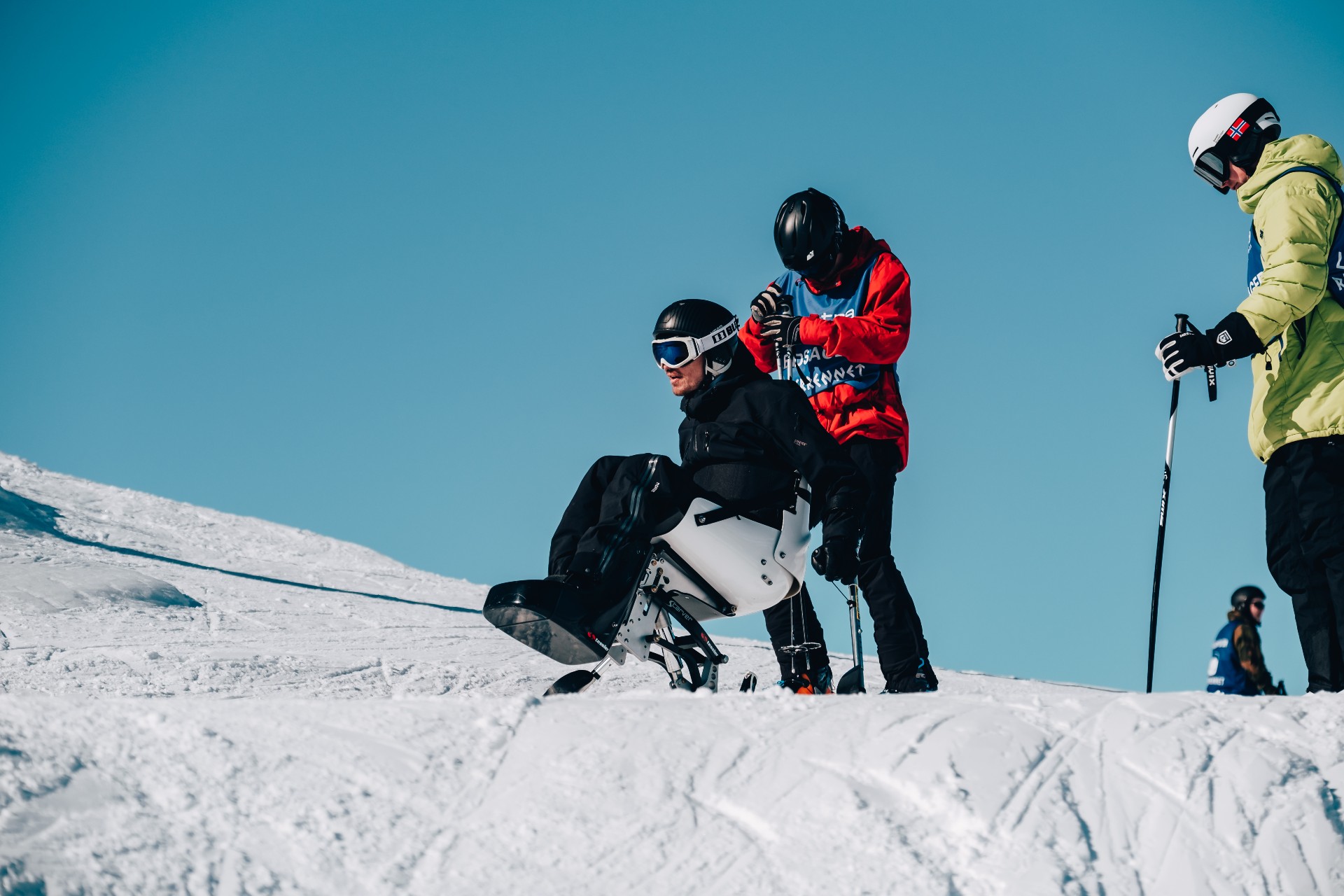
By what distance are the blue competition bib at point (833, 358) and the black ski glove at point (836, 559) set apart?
759 millimetres

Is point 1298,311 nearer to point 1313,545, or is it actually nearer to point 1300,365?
point 1300,365

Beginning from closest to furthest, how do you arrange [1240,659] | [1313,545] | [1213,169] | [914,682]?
[1313,545], [1213,169], [914,682], [1240,659]

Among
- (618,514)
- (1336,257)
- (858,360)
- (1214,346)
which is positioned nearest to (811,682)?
(618,514)

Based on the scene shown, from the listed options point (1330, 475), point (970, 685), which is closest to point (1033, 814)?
point (1330, 475)

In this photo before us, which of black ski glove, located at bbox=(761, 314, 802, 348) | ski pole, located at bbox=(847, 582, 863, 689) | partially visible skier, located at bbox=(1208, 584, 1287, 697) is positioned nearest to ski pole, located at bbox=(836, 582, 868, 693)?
ski pole, located at bbox=(847, 582, 863, 689)

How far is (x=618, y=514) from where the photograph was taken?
152 inches

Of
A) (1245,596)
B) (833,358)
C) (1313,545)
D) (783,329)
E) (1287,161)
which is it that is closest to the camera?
(1313,545)

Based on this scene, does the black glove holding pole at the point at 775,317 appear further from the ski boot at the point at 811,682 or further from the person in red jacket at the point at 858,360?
the ski boot at the point at 811,682

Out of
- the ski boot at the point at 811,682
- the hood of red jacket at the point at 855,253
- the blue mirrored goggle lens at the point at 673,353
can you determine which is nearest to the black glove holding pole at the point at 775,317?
the hood of red jacket at the point at 855,253

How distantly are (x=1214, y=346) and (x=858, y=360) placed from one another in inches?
47.4

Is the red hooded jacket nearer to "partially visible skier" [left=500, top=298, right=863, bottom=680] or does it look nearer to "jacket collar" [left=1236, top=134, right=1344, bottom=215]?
"partially visible skier" [left=500, top=298, right=863, bottom=680]

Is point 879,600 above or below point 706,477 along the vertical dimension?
below

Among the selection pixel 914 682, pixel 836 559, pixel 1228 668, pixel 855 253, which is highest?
pixel 855 253

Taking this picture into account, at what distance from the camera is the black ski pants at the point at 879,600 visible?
14.3ft
